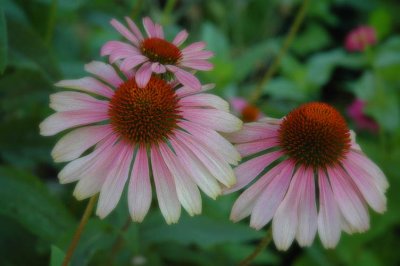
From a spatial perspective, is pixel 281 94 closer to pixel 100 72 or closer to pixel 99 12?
pixel 99 12

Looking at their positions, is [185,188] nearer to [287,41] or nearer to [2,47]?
[2,47]

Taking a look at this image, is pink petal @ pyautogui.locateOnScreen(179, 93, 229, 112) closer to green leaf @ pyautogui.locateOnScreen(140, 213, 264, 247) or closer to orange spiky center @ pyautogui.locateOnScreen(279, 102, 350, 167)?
orange spiky center @ pyautogui.locateOnScreen(279, 102, 350, 167)

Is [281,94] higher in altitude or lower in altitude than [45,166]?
higher

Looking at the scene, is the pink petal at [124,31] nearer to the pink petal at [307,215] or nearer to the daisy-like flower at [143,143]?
the daisy-like flower at [143,143]

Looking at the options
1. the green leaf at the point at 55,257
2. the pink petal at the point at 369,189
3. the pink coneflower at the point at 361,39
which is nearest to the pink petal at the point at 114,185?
the green leaf at the point at 55,257

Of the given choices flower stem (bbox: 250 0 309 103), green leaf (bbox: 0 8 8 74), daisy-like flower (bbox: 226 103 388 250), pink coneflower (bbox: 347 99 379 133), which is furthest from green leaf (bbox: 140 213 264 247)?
pink coneflower (bbox: 347 99 379 133)

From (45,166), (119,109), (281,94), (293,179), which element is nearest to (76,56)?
(45,166)
